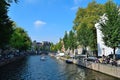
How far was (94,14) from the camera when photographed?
91375mm

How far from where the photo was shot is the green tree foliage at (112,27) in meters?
52.1

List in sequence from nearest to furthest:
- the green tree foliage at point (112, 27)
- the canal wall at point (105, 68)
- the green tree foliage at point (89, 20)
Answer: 1. the canal wall at point (105, 68)
2. the green tree foliage at point (112, 27)
3. the green tree foliage at point (89, 20)

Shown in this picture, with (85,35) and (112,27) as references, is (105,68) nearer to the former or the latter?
(112,27)

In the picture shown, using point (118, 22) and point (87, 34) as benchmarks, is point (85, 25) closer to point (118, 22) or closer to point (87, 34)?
point (87, 34)

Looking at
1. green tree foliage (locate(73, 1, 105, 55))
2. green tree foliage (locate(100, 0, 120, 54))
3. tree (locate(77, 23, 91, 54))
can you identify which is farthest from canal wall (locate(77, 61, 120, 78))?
green tree foliage (locate(73, 1, 105, 55))

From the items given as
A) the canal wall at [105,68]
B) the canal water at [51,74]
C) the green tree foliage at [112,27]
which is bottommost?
the canal water at [51,74]

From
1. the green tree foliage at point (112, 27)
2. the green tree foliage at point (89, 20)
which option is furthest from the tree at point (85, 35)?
the green tree foliage at point (112, 27)

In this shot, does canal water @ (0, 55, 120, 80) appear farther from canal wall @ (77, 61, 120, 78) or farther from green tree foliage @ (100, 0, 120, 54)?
green tree foliage @ (100, 0, 120, 54)

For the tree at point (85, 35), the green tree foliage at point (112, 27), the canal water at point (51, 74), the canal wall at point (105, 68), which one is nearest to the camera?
the canal wall at point (105, 68)

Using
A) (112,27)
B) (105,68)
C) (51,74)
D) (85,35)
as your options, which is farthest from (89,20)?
(105,68)

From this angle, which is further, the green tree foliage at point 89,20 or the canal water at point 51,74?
the green tree foliage at point 89,20

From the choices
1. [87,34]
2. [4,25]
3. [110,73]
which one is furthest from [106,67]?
[87,34]

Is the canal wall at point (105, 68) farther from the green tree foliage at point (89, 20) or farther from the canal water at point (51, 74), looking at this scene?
the green tree foliage at point (89, 20)

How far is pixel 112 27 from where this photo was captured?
52.9 metres
